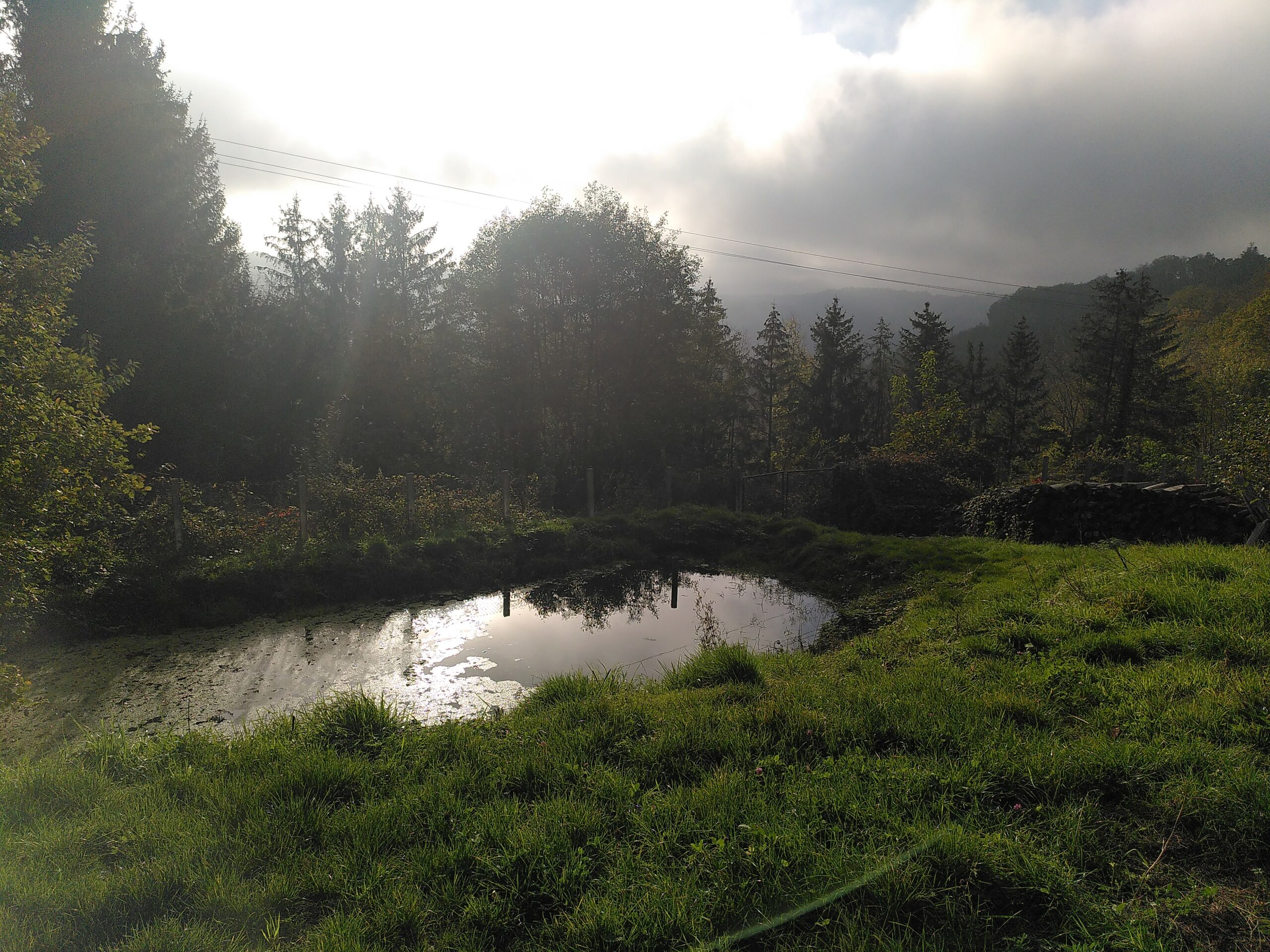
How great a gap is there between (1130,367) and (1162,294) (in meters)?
11.0

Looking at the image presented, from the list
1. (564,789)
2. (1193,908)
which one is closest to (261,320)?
(564,789)

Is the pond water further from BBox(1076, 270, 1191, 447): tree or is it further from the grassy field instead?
BBox(1076, 270, 1191, 447): tree

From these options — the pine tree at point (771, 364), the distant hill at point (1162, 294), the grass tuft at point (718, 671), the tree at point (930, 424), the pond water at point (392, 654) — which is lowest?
A: the pond water at point (392, 654)

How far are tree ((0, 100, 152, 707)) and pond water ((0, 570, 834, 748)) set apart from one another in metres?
1.39

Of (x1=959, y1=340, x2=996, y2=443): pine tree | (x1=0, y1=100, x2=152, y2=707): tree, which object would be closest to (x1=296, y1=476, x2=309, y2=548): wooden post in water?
(x1=0, y1=100, x2=152, y2=707): tree

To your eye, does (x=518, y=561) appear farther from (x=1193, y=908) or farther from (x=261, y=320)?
(x=261, y=320)

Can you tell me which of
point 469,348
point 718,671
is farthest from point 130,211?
point 718,671

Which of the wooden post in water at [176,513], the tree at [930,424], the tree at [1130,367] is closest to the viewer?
the wooden post in water at [176,513]

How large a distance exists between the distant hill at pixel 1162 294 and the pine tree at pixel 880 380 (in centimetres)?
664

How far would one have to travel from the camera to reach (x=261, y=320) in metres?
27.6

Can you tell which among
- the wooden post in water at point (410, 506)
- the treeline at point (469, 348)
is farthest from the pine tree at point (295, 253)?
the wooden post in water at point (410, 506)

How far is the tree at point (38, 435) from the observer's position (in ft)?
14.9

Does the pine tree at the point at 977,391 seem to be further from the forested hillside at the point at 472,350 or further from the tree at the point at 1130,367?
the tree at the point at 1130,367

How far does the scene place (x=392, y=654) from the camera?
7.52m
